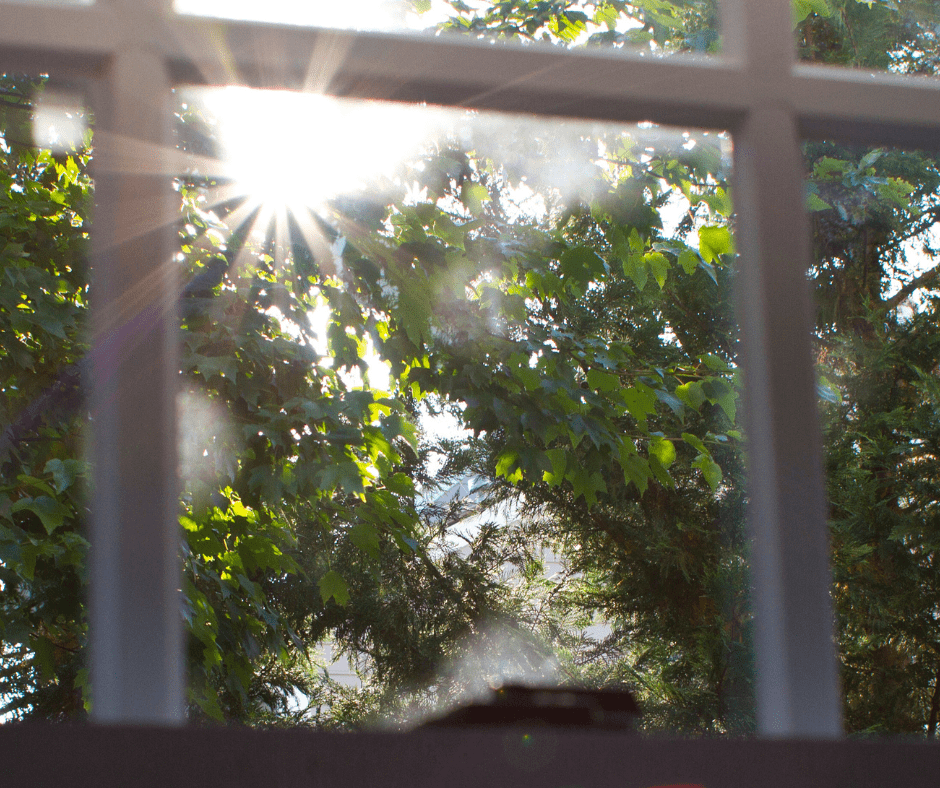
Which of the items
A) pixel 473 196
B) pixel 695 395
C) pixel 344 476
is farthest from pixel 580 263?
pixel 344 476

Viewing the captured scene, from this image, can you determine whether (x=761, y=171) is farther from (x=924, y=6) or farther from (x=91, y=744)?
(x=924, y=6)

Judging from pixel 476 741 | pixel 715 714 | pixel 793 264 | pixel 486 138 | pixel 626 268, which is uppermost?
pixel 486 138

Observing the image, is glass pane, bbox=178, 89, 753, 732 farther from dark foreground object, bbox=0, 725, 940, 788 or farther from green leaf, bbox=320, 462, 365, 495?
dark foreground object, bbox=0, 725, 940, 788

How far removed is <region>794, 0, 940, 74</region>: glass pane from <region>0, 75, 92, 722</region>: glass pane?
346 centimetres

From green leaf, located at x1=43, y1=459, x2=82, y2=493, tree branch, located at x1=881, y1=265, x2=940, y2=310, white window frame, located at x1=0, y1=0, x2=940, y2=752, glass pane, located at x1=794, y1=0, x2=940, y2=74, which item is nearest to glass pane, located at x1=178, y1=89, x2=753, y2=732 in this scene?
green leaf, located at x1=43, y1=459, x2=82, y2=493

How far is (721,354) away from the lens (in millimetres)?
3777

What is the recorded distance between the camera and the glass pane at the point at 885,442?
311 centimetres

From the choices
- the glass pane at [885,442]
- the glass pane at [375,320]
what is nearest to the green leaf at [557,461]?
the glass pane at [375,320]

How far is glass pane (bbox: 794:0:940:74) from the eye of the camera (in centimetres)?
363

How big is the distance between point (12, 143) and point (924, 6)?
4.26 m

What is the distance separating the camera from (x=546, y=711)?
0.45m

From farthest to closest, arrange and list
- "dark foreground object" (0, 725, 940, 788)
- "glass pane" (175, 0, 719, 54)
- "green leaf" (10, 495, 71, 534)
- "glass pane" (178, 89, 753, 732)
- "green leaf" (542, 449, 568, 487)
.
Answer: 1. "glass pane" (175, 0, 719, 54)
2. "green leaf" (542, 449, 568, 487)
3. "glass pane" (178, 89, 753, 732)
4. "green leaf" (10, 495, 71, 534)
5. "dark foreground object" (0, 725, 940, 788)

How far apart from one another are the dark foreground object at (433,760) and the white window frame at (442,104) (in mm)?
33

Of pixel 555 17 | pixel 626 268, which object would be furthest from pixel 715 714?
pixel 555 17
